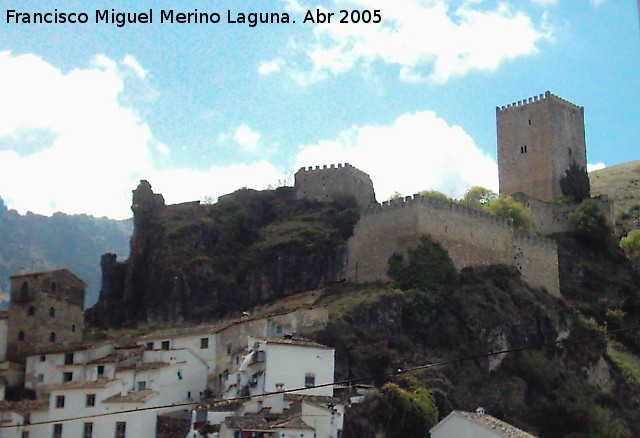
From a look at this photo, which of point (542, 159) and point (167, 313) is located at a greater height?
point (542, 159)

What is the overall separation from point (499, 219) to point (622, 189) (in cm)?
5381

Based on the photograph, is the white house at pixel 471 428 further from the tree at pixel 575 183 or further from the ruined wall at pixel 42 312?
the tree at pixel 575 183

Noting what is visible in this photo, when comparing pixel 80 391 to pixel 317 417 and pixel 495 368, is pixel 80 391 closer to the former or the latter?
pixel 317 417

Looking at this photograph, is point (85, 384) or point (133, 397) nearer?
point (133, 397)

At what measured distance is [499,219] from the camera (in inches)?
2707

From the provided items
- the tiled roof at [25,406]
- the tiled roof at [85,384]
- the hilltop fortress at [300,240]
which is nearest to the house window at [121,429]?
the tiled roof at [85,384]

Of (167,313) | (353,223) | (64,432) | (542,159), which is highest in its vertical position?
(542,159)

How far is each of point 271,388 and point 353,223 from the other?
25235mm

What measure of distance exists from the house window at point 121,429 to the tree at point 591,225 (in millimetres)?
43293

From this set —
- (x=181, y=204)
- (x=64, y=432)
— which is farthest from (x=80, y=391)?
(x=181, y=204)

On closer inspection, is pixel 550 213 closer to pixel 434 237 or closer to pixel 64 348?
pixel 434 237

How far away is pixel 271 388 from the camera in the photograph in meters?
49.6

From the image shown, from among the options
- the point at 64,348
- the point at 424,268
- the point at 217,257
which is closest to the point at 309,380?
the point at 424,268

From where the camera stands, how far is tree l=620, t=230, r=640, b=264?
84.2m
